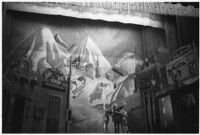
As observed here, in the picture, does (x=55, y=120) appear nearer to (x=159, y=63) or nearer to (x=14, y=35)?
(x=14, y=35)

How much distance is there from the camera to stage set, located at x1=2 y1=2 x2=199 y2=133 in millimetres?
7082

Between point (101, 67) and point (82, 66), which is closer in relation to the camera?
point (82, 66)

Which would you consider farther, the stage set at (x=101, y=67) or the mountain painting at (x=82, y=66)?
the mountain painting at (x=82, y=66)

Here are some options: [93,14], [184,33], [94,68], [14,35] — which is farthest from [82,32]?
[184,33]

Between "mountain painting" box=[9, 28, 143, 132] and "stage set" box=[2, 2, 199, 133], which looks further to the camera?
"mountain painting" box=[9, 28, 143, 132]

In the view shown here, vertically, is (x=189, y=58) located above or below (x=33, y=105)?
above

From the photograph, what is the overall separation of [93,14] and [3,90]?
10.6 ft

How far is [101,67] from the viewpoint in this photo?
311 inches

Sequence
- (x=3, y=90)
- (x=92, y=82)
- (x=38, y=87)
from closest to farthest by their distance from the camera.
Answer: (x=3, y=90) < (x=38, y=87) < (x=92, y=82)

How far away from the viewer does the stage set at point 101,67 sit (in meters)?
7.08

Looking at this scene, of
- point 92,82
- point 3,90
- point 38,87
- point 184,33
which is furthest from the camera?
point 184,33

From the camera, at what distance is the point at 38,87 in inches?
282

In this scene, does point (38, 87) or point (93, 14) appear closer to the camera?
point (38, 87)

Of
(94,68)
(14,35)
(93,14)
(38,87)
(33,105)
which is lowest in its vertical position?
(33,105)
